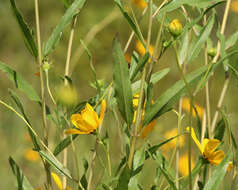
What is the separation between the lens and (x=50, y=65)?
0.64m

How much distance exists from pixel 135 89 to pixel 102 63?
283 cm

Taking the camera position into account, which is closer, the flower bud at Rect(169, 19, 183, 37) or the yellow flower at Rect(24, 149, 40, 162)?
the flower bud at Rect(169, 19, 183, 37)

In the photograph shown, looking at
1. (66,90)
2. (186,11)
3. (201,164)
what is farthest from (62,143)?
(186,11)

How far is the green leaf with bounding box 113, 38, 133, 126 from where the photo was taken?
505 millimetres

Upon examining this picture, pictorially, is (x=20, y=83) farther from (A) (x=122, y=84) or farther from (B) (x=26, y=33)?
(A) (x=122, y=84)

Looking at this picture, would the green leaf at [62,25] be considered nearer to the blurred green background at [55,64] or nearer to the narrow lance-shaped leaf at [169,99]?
the narrow lance-shaped leaf at [169,99]

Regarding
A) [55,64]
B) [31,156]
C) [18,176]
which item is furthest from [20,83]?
[55,64]

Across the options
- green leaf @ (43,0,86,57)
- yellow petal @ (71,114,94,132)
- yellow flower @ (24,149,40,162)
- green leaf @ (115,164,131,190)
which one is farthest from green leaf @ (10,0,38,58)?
yellow flower @ (24,149,40,162)

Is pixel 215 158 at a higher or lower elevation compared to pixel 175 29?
lower

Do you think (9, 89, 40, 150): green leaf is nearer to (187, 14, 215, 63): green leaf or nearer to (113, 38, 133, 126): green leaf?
(113, 38, 133, 126): green leaf

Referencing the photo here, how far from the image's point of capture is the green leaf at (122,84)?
505mm

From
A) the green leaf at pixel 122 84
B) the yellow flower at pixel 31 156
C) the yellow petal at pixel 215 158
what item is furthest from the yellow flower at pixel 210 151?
the yellow flower at pixel 31 156

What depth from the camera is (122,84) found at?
0.52 m

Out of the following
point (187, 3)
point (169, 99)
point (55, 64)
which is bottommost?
point (169, 99)
